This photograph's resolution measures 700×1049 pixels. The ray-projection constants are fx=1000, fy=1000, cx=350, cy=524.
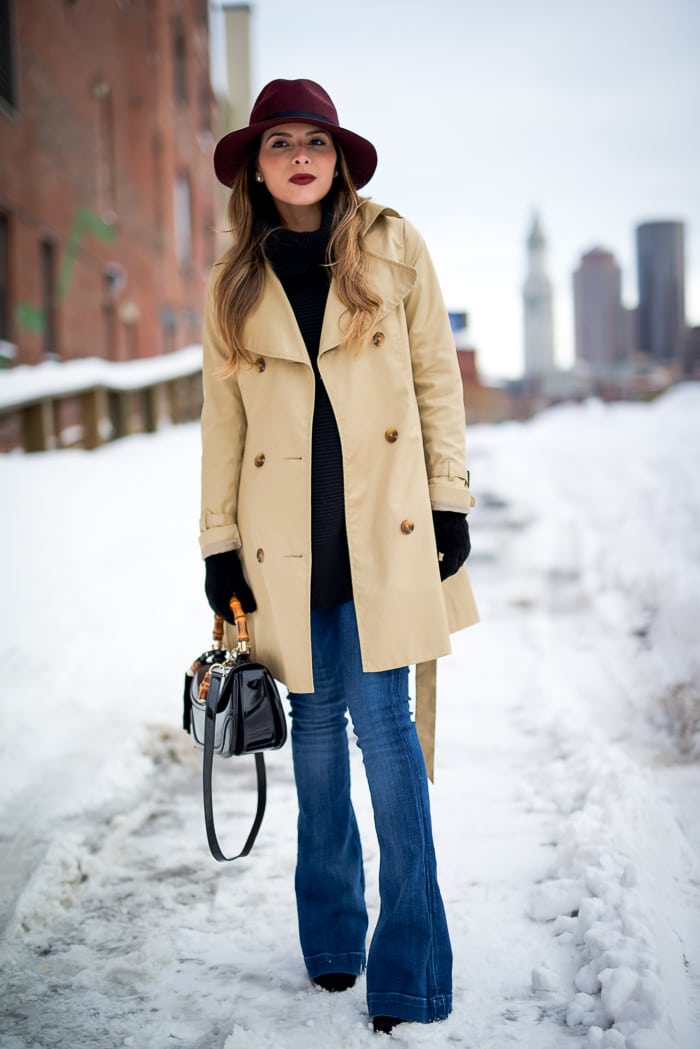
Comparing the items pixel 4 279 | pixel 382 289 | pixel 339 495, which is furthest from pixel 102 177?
pixel 339 495

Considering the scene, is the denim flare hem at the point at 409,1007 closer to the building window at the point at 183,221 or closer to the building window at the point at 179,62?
the building window at the point at 183,221

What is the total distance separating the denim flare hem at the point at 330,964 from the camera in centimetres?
249

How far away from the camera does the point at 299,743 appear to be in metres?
2.52

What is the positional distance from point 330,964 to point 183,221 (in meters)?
24.4

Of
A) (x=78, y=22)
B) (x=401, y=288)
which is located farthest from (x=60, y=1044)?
(x=78, y=22)

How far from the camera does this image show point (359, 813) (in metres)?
3.57

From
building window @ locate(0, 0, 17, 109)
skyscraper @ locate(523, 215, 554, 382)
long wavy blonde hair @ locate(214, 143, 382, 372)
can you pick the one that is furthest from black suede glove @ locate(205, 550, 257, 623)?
skyscraper @ locate(523, 215, 554, 382)

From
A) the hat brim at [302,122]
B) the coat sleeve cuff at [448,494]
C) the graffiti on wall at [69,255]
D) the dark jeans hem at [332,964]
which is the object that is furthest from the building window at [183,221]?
the dark jeans hem at [332,964]

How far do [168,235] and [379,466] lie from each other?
70.0 feet

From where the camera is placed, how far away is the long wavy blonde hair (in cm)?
232

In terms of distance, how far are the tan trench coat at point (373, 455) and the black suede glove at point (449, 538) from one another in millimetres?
26

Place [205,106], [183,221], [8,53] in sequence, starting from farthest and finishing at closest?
1. [205,106]
2. [183,221]
3. [8,53]

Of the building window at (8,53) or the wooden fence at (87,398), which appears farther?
the building window at (8,53)

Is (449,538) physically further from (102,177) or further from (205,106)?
(205,106)
